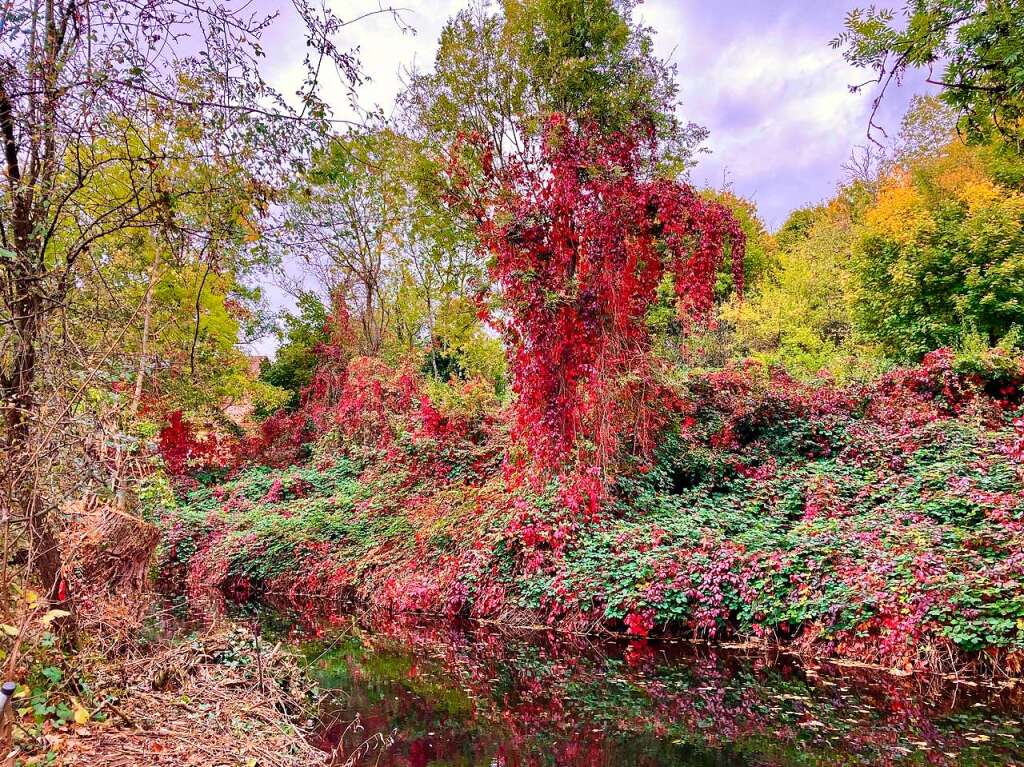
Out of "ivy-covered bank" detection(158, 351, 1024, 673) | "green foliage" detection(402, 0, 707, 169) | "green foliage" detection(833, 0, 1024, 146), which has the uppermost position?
"green foliage" detection(402, 0, 707, 169)

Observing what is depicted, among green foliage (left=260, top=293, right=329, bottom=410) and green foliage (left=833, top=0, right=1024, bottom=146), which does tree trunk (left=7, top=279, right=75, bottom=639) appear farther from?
green foliage (left=260, top=293, right=329, bottom=410)

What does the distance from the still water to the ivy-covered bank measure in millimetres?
552

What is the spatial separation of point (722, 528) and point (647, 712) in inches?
135

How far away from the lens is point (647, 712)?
4613 millimetres

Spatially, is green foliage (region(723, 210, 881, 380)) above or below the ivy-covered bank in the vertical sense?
above

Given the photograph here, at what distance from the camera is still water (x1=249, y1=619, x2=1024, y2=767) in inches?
152

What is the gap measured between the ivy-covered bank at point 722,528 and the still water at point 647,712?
0.55 metres

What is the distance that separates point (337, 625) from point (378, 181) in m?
13.3

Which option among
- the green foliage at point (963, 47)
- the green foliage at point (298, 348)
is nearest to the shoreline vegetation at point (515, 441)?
the green foliage at point (963, 47)

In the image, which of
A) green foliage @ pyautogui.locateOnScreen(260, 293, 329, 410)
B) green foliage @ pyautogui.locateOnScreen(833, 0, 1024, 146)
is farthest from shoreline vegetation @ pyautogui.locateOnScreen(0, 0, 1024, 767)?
green foliage @ pyautogui.locateOnScreen(260, 293, 329, 410)

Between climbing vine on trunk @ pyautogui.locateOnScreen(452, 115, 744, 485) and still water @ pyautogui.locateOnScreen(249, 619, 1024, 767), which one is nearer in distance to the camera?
still water @ pyautogui.locateOnScreen(249, 619, 1024, 767)

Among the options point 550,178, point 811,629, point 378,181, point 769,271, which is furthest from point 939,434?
point 769,271

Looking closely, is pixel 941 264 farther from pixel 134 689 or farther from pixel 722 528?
pixel 134 689

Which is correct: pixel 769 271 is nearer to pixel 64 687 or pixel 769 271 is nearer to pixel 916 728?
pixel 916 728
